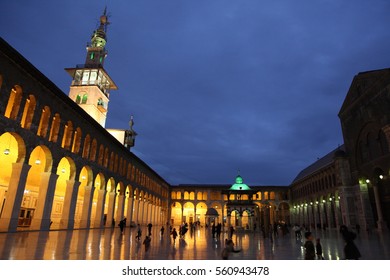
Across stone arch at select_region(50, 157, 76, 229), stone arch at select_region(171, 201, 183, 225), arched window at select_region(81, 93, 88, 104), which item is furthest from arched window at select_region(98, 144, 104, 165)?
stone arch at select_region(171, 201, 183, 225)

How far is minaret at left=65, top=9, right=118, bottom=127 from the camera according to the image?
43.5m

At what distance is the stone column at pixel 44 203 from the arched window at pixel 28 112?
149 inches

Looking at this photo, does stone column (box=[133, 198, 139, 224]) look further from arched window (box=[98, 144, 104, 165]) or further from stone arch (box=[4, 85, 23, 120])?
stone arch (box=[4, 85, 23, 120])

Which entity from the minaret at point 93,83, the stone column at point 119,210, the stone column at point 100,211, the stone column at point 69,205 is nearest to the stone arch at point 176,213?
the minaret at point 93,83

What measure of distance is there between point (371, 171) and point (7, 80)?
31291mm

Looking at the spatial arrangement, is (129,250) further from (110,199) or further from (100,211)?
(110,199)

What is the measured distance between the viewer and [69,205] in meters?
21.2

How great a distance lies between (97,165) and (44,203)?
7609 mm

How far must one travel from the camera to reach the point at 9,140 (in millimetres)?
18281

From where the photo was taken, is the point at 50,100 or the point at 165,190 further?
the point at 165,190

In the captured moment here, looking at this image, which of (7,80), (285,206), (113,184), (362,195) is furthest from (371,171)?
(285,206)

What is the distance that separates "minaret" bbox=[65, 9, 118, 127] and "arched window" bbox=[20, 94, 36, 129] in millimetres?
25491
